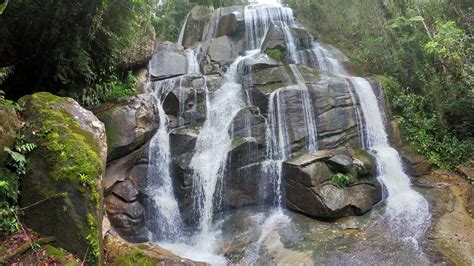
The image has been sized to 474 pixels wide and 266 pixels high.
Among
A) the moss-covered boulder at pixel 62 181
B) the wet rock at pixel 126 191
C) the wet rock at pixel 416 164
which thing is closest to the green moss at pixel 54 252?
the moss-covered boulder at pixel 62 181

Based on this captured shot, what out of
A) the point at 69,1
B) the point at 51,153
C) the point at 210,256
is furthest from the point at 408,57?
the point at 51,153

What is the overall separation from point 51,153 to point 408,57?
1334 centimetres

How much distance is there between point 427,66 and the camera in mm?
12727

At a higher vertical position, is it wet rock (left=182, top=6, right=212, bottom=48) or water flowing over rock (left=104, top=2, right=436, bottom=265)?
wet rock (left=182, top=6, right=212, bottom=48)

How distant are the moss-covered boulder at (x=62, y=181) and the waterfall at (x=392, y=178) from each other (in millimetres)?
6808

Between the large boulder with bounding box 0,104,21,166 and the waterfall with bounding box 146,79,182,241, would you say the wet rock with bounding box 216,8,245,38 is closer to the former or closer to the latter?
the waterfall with bounding box 146,79,182,241

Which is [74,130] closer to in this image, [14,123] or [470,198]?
[14,123]

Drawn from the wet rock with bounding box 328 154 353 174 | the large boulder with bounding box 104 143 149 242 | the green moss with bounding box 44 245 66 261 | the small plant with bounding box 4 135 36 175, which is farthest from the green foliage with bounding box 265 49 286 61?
the green moss with bounding box 44 245 66 261

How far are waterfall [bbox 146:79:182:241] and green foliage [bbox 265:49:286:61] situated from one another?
6.55m

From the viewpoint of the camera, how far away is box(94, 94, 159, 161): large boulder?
32.7ft

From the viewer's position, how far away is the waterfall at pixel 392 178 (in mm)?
8555

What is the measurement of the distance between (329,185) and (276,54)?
27.9 ft

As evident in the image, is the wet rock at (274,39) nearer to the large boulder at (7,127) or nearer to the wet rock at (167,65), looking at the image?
the wet rock at (167,65)

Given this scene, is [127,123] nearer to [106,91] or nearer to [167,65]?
[106,91]
